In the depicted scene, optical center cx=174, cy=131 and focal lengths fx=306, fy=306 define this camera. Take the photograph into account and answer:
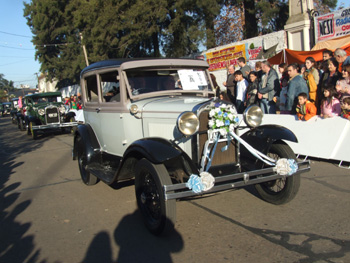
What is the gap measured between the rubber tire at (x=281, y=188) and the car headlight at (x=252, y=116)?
1.43 ft

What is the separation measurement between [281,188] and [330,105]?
8.25ft

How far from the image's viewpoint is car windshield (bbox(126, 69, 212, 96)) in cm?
418

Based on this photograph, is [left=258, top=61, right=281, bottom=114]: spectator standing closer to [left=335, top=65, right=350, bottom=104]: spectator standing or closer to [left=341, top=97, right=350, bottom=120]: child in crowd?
[left=335, top=65, right=350, bottom=104]: spectator standing

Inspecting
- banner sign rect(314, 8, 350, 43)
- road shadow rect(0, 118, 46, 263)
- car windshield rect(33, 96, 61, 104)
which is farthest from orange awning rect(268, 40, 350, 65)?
car windshield rect(33, 96, 61, 104)

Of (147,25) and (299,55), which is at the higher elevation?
(147,25)

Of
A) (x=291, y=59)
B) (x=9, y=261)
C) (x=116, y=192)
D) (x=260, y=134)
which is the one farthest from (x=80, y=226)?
(x=291, y=59)

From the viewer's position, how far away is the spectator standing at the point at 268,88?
733cm

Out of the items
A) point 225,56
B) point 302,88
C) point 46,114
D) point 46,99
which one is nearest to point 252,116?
point 302,88

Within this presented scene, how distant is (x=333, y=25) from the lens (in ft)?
32.9

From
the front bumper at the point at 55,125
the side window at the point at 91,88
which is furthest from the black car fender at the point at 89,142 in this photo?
the front bumper at the point at 55,125

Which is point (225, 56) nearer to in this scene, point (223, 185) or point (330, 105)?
point (330, 105)

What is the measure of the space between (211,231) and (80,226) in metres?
1.55

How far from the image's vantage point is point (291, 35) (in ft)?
38.0

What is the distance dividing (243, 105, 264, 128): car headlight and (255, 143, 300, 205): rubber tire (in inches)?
17.1
